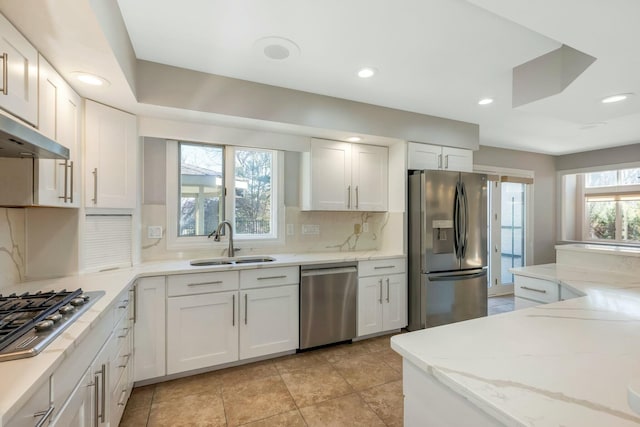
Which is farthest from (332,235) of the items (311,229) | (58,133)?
(58,133)

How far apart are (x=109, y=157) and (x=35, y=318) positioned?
4.56 feet

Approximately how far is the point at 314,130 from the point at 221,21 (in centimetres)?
127

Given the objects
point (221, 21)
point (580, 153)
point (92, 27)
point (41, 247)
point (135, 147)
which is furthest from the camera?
point (580, 153)

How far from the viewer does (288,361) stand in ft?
8.58

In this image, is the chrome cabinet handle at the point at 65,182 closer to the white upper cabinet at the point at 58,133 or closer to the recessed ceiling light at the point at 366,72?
the white upper cabinet at the point at 58,133

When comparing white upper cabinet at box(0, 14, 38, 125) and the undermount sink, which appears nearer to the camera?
white upper cabinet at box(0, 14, 38, 125)

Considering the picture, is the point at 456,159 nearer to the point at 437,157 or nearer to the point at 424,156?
the point at 437,157

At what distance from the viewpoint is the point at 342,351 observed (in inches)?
111

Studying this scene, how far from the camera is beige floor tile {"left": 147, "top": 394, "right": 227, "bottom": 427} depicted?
1.84 m

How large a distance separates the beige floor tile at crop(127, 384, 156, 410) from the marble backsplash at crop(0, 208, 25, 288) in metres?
1.08

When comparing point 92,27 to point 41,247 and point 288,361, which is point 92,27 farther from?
point 288,361

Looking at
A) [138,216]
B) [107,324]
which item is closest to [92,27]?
[107,324]

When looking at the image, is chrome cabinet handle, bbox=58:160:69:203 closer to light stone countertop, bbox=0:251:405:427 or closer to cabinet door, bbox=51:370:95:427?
light stone countertop, bbox=0:251:405:427

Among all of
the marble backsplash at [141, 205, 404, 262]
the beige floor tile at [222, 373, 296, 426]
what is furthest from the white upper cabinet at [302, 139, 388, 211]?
the beige floor tile at [222, 373, 296, 426]
